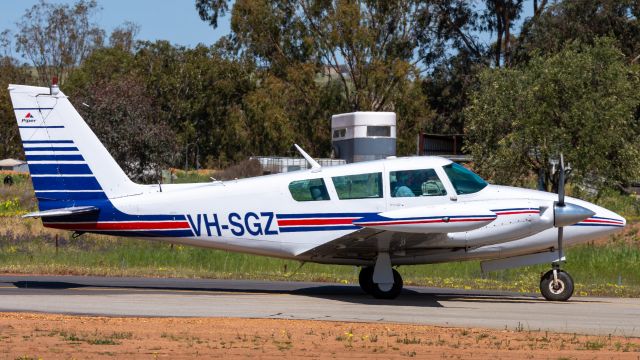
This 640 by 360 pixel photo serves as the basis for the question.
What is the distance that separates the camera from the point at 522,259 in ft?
59.5

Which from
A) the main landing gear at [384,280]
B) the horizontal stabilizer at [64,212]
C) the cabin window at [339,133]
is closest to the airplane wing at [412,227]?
the main landing gear at [384,280]

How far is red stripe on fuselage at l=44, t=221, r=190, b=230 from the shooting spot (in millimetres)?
18078

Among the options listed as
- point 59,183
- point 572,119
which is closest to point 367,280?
point 59,183

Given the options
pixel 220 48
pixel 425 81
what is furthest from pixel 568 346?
pixel 220 48

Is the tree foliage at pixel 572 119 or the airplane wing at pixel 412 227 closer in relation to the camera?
the airplane wing at pixel 412 227

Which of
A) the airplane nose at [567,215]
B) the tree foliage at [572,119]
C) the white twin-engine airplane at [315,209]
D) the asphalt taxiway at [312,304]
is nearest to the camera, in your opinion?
the asphalt taxiway at [312,304]

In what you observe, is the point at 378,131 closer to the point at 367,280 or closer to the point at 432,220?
the point at 367,280

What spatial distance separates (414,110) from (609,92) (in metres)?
22.9

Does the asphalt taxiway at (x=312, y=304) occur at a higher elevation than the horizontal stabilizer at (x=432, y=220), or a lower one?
lower

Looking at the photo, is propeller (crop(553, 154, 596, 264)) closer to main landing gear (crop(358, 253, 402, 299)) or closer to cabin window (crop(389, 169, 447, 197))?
cabin window (crop(389, 169, 447, 197))

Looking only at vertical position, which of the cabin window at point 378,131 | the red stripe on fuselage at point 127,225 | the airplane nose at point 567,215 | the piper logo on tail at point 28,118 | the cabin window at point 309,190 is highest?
the cabin window at point 378,131

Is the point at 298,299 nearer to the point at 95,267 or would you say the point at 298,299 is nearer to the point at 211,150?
the point at 95,267

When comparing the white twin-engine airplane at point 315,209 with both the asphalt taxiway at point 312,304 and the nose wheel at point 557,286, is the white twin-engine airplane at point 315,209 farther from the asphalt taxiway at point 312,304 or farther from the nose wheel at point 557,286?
the asphalt taxiway at point 312,304

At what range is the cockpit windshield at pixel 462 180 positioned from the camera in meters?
17.5
